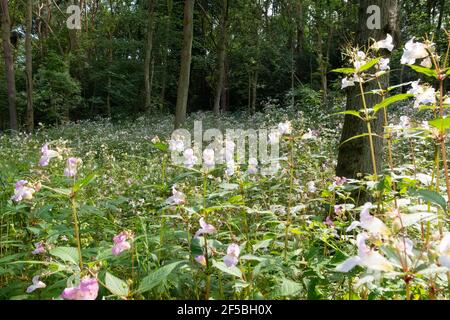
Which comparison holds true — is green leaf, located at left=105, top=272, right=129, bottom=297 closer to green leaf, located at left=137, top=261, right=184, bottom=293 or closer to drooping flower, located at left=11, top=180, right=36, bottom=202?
green leaf, located at left=137, top=261, right=184, bottom=293

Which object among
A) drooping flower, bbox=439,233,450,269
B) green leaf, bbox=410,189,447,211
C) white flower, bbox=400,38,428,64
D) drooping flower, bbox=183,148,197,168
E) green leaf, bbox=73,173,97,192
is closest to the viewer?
drooping flower, bbox=439,233,450,269

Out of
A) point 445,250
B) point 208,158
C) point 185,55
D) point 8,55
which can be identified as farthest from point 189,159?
point 8,55

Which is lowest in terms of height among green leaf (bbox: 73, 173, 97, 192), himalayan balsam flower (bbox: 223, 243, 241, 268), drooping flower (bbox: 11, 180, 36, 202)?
himalayan balsam flower (bbox: 223, 243, 241, 268)

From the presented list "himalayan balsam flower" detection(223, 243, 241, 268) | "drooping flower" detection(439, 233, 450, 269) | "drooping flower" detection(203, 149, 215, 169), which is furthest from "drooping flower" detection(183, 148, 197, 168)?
"drooping flower" detection(439, 233, 450, 269)

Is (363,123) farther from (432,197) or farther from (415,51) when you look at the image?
(432,197)

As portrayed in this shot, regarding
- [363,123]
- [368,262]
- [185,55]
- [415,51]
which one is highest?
[185,55]

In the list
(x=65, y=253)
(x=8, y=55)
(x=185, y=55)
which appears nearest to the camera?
(x=65, y=253)

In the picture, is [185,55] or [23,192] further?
[185,55]

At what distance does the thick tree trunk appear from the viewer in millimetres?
3006

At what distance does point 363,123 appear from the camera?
3.09m

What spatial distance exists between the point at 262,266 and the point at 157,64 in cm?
2121

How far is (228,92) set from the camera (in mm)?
21172
